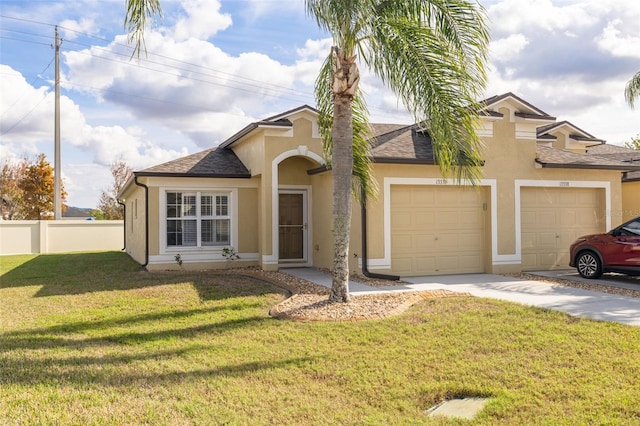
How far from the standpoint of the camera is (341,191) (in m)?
9.62

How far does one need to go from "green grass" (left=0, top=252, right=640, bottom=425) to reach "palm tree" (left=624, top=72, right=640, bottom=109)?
12.4m

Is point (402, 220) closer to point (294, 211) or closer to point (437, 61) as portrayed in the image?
point (294, 211)

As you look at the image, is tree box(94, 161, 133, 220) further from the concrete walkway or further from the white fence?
the concrete walkway

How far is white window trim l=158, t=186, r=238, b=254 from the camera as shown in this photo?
15.5 meters

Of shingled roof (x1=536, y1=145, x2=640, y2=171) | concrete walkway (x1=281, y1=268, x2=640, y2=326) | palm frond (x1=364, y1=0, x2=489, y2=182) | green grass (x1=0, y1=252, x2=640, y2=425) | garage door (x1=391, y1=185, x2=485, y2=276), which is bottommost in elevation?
green grass (x1=0, y1=252, x2=640, y2=425)

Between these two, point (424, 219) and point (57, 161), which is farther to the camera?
point (57, 161)

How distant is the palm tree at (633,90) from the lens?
18.0 metres

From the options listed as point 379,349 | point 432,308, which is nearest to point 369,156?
point 432,308

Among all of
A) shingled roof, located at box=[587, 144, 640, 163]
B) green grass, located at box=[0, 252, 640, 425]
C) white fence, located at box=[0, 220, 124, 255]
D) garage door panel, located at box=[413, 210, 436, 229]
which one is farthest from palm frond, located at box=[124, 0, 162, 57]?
white fence, located at box=[0, 220, 124, 255]

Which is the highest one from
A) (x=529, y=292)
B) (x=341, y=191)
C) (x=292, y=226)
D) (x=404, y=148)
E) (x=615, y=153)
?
(x=615, y=153)

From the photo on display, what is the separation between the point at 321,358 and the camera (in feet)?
21.2

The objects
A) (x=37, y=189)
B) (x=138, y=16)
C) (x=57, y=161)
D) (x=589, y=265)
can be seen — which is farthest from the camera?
(x=37, y=189)

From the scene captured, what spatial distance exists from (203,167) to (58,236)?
15.9 m

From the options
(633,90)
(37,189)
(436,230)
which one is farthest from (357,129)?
(37,189)
